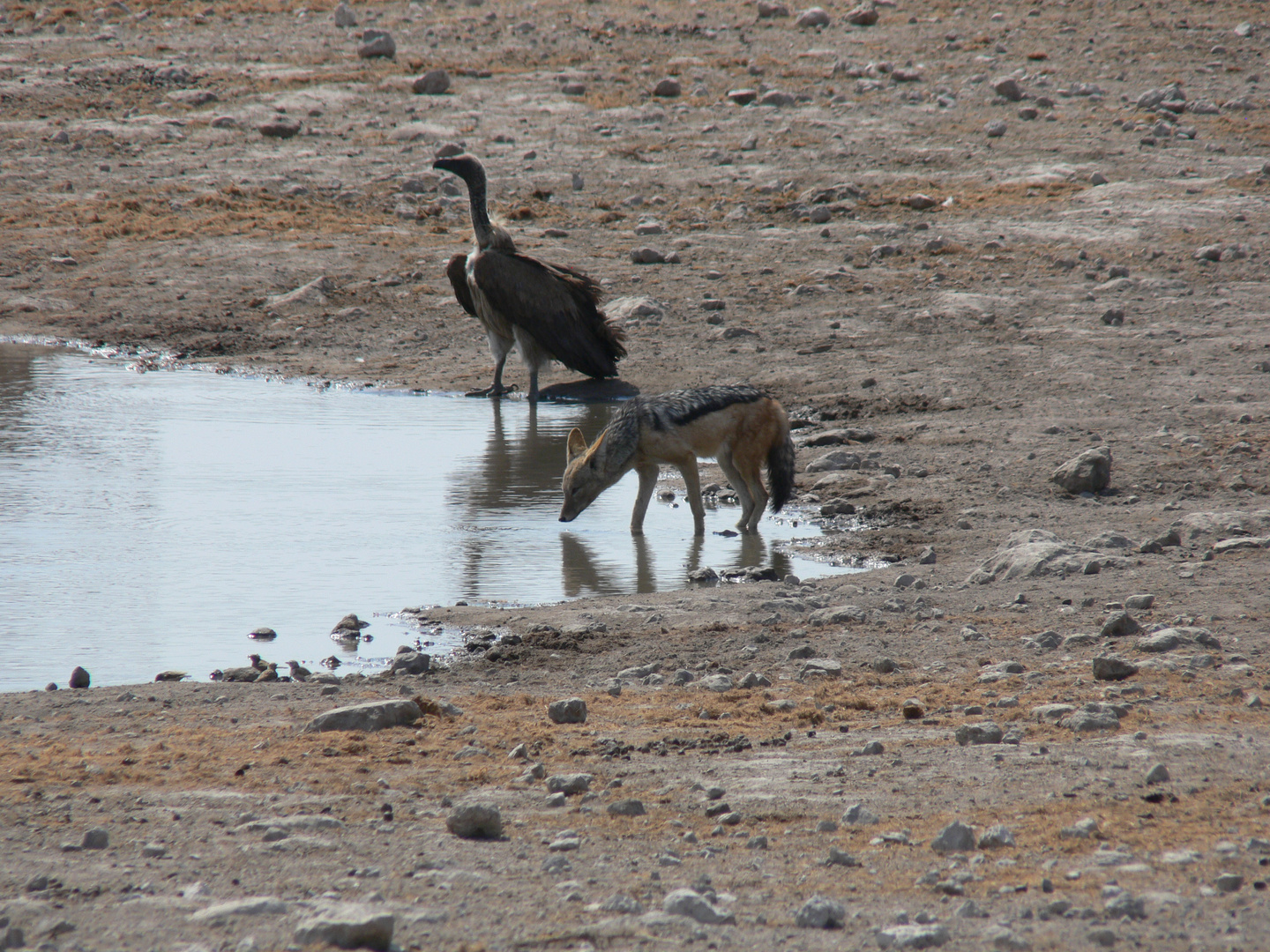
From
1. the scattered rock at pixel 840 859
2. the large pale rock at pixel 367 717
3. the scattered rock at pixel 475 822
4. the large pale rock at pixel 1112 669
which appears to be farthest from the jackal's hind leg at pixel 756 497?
the scattered rock at pixel 840 859

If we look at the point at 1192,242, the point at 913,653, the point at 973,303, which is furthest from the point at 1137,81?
the point at 913,653

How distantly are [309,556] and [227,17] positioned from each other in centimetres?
1990

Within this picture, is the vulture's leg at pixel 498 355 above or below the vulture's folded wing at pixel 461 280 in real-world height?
below

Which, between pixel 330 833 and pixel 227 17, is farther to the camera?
pixel 227 17

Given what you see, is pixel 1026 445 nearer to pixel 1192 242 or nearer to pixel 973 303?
pixel 973 303

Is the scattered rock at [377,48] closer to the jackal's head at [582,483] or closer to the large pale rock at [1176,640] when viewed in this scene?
the jackal's head at [582,483]

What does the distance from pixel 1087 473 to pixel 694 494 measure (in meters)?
2.49

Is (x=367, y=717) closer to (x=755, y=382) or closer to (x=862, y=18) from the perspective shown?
(x=755, y=382)

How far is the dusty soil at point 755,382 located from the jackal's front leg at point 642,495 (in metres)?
1.19

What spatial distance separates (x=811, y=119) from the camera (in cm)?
2009

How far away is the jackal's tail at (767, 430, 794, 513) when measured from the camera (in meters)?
9.06

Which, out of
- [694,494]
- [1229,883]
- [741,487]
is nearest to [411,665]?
[694,494]

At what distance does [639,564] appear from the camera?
863 centimetres

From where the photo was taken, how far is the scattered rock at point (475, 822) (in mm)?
3943
